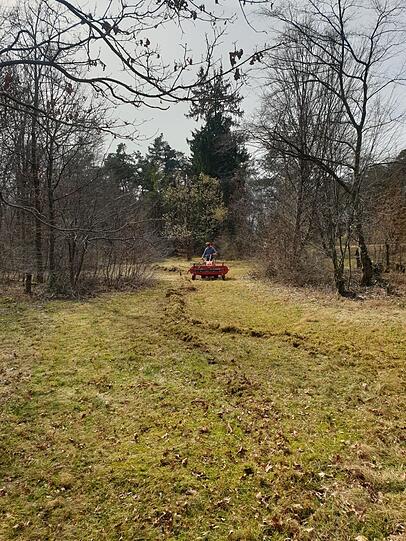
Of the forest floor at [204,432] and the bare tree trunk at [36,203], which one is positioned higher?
the bare tree trunk at [36,203]

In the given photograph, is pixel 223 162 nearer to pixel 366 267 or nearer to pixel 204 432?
pixel 366 267

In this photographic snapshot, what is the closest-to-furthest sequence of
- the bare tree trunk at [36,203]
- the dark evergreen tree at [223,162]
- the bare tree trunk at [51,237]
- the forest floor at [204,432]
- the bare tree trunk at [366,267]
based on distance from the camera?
the forest floor at [204,432]
the bare tree trunk at [36,203]
the bare tree trunk at [51,237]
the bare tree trunk at [366,267]
the dark evergreen tree at [223,162]

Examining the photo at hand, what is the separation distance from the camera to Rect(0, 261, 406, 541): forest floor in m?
2.71

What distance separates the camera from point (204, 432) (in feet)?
12.5

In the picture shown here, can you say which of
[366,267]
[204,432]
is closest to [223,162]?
[366,267]

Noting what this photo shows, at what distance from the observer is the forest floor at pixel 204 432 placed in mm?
2709

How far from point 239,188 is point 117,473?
2608 cm

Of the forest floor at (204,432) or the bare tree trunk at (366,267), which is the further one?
the bare tree trunk at (366,267)

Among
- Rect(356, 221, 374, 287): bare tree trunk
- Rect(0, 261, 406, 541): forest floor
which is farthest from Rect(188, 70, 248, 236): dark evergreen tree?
Rect(0, 261, 406, 541): forest floor

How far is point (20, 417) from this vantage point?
4172 mm

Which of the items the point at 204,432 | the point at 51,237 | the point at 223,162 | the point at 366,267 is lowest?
the point at 204,432

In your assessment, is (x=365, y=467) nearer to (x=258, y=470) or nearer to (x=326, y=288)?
(x=258, y=470)

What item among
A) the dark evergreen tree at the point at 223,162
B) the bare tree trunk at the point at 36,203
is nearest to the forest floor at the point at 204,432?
the bare tree trunk at the point at 36,203

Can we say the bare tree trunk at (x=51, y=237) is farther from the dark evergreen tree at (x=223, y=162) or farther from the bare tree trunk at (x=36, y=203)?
the dark evergreen tree at (x=223, y=162)
